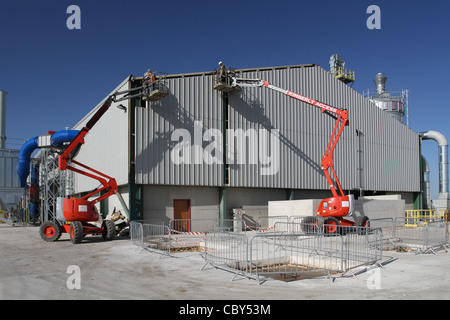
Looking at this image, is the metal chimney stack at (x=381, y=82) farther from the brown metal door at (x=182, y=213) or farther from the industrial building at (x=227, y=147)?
the brown metal door at (x=182, y=213)

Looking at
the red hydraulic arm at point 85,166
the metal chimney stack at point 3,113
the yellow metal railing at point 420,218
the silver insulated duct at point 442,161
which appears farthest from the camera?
the metal chimney stack at point 3,113

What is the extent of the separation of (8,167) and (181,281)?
3815cm

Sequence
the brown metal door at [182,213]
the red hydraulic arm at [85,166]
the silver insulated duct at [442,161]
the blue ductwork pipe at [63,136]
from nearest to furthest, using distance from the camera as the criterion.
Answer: the red hydraulic arm at [85,166] < the brown metal door at [182,213] < the blue ductwork pipe at [63,136] < the silver insulated duct at [442,161]

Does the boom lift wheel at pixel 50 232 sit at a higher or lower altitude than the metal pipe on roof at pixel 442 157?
lower

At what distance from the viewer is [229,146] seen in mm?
27188

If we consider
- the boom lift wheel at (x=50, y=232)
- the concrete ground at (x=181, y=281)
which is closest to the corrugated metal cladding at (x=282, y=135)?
the boom lift wheel at (x=50, y=232)

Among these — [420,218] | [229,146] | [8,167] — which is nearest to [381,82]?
[420,218]

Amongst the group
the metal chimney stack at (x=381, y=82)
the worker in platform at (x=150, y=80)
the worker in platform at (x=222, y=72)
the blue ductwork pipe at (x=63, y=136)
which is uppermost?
the metal chimney stack at (x=381, y=82)

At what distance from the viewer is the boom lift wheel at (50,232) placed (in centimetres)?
1986

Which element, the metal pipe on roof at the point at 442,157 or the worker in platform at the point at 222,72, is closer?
the worker in platform at the point at 222,72

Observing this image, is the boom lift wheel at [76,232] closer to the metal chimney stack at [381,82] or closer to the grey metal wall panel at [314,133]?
the grey metal wall panel at [314,133]

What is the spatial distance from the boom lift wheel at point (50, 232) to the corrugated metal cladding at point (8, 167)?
78.8 feet

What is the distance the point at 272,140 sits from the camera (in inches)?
1139
